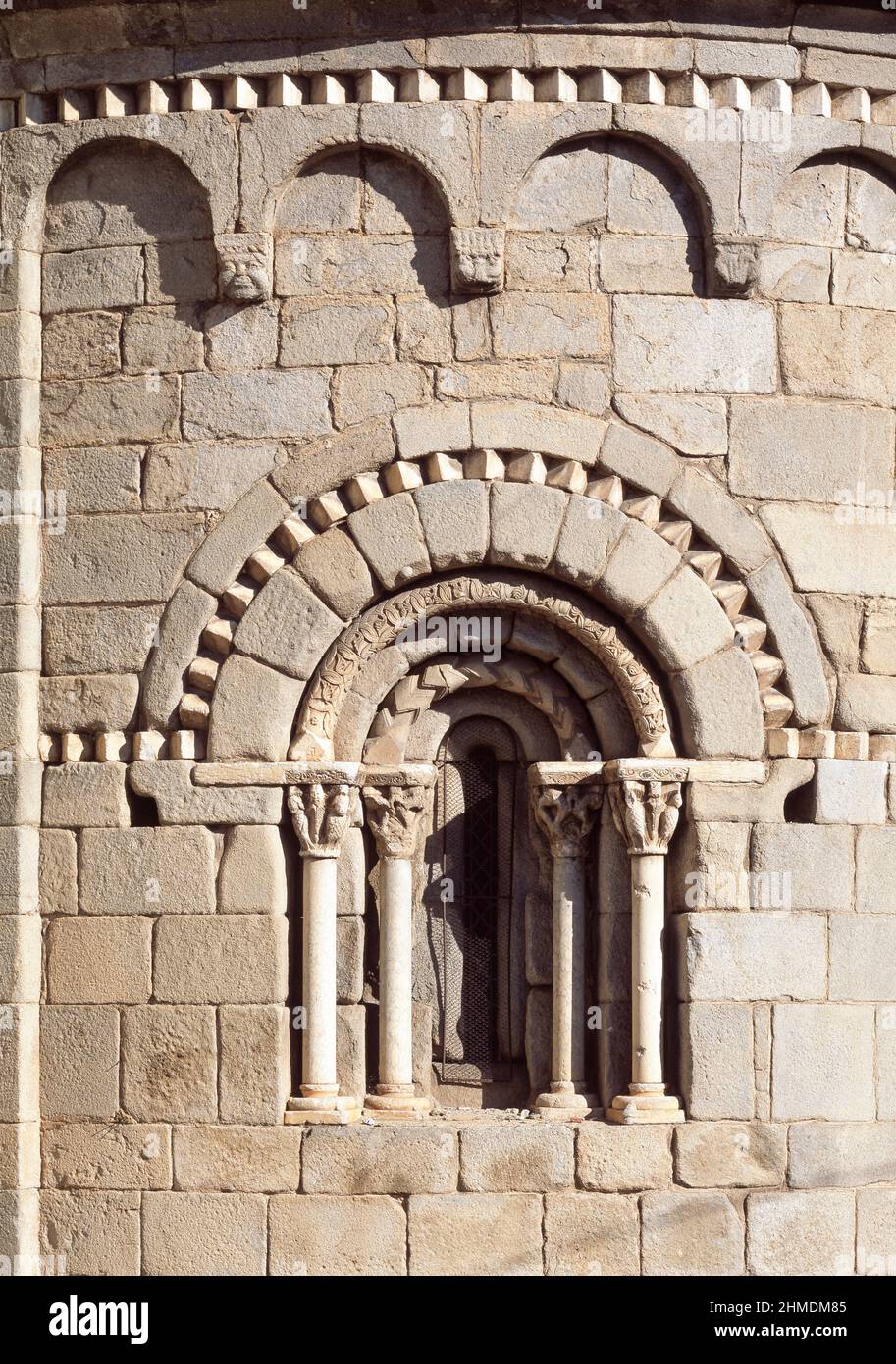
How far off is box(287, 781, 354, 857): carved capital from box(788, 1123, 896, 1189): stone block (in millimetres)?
2577

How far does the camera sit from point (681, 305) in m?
9.43

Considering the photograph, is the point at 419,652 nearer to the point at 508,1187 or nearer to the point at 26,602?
the point at 26,602

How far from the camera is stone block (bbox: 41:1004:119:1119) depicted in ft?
29.9

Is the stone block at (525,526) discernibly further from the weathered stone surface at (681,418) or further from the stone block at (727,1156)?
the stone block at (727,1156)

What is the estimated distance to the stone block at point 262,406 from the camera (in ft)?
30.7

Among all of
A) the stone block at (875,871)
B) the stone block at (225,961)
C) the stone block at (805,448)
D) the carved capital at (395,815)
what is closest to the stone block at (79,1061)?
the stone block at (225,961)

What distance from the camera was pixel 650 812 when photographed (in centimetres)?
916

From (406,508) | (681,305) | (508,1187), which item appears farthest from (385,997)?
(681,305)

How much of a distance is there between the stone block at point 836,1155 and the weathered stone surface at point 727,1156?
0.09 m

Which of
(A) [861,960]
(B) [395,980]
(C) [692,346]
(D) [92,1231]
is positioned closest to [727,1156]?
(A) [861,960]

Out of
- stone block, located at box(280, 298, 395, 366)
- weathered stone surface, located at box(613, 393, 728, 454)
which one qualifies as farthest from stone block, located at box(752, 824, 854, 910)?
stone block, located at box(280, 298, 395, 366)

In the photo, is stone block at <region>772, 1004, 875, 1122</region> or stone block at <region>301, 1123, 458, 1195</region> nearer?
stone block at <region>301, 1123, 458, 1195</region>

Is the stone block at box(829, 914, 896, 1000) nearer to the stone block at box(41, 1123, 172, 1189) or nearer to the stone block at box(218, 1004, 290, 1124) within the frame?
the stone block at box(218, 1004, 290, 1124)

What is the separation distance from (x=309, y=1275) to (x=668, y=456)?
14.0 ft
